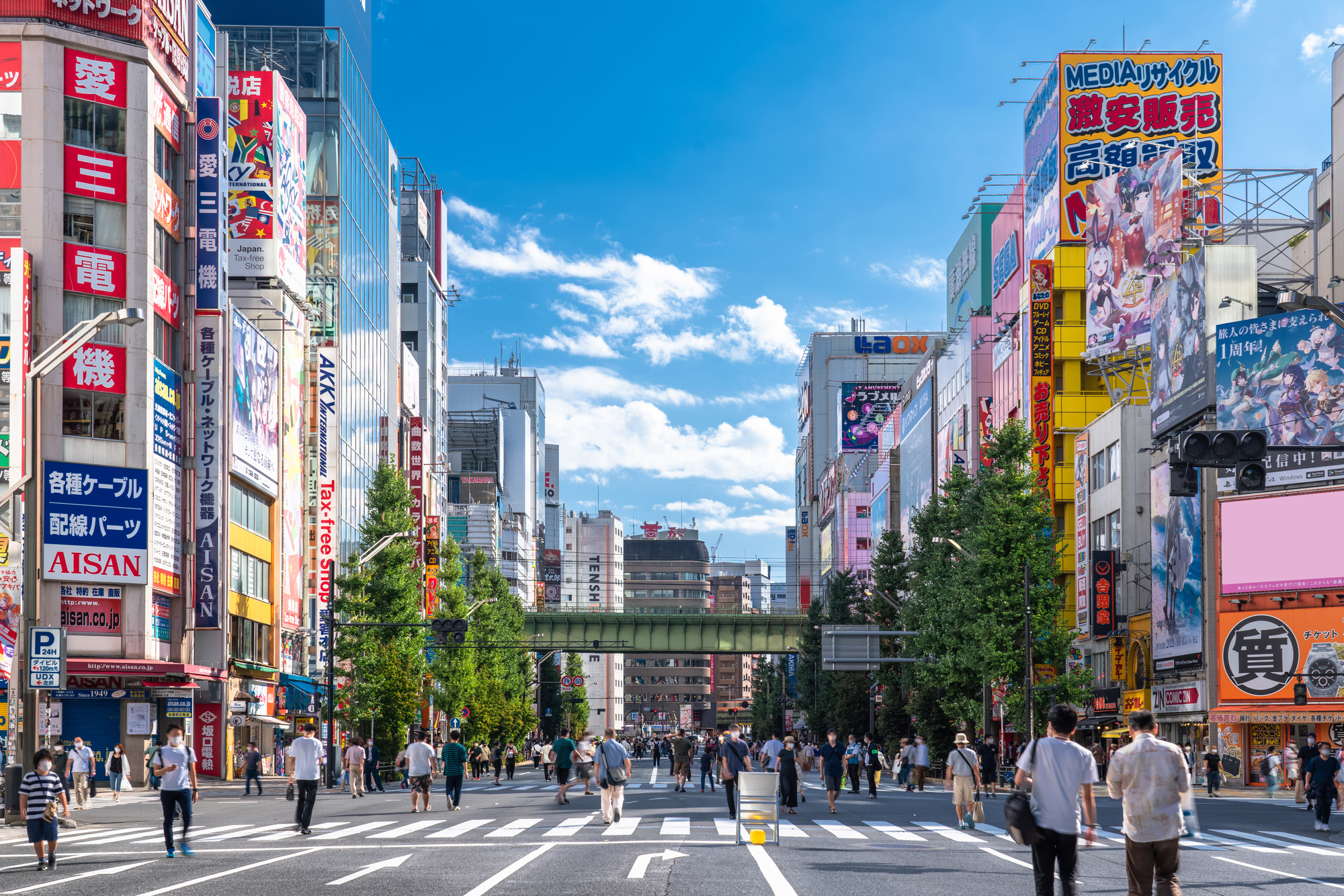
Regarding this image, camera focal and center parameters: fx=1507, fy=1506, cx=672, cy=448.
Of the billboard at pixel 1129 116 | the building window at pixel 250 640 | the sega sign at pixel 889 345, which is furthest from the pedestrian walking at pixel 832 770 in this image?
the sega sign at pixel 889 345

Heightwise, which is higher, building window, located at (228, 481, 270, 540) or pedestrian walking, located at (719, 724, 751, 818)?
building window, located at (228, 481, 270, 540)

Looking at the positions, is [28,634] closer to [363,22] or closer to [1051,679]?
[1051,679]

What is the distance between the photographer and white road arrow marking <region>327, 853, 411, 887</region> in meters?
16.2

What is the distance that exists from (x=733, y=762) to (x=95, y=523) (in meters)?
27.7

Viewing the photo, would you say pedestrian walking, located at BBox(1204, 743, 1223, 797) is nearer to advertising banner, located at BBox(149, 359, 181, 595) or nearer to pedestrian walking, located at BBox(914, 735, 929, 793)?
pedestrian walking, located at BBox(914, 735, 929, 793)

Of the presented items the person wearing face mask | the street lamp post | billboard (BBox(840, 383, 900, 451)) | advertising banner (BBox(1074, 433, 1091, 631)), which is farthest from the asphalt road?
billboard (BBox(840, 383, 900, 451))

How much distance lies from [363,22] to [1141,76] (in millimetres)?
45639

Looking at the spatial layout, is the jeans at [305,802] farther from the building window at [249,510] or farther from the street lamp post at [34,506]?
the building window at [249,510]

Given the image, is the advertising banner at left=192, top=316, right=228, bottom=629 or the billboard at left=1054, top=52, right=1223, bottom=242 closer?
the advertising banner at left=192, top=316, right=228, bottom=629

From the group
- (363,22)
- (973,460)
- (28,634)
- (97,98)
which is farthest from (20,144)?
(973,460)

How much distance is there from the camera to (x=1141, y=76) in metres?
72.5

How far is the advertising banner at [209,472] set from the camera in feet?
171

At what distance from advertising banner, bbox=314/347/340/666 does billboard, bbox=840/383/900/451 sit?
276ft

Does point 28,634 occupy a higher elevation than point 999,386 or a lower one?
lower
